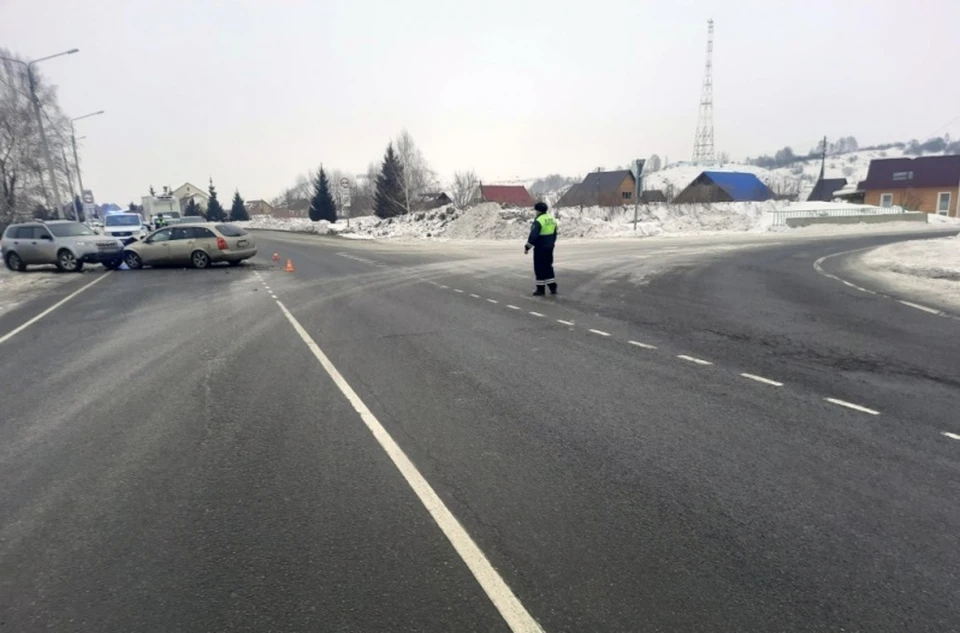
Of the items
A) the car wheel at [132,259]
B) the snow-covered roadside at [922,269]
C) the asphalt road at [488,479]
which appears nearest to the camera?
the asphalt road at [488,479]

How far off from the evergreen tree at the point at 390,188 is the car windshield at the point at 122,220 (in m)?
24.9

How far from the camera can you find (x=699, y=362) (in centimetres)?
660

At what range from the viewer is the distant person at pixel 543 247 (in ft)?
37.5

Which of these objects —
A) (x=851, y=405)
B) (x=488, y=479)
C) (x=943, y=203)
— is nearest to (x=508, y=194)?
(x=943, y=203)

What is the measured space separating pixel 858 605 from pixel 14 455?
19.1ft

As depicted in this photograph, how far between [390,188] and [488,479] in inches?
2080

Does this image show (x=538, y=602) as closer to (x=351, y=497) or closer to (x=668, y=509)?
(x=668, y=509)

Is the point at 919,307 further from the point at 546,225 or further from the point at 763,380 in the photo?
the point at 546,225

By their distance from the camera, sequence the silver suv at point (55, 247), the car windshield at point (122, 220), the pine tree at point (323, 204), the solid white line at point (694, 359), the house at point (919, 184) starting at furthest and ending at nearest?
1. the pine tree at point (323, 204)
2. the house at point (919, 184)
3. the car windshield at point (122, 220)
4. the silver suv at point (55, 247)
5. the solid white line at point (694, 359)

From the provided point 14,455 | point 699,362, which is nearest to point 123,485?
point 14,455

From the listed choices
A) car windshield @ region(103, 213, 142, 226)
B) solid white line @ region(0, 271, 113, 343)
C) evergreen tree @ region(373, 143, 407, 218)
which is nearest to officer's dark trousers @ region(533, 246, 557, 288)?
solid white line @ region(0, 271, 113, 343)

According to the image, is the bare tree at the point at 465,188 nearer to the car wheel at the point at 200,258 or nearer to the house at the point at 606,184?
the house at the point at 606,184

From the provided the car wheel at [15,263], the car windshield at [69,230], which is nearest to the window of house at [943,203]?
the car windshield at [69,230]

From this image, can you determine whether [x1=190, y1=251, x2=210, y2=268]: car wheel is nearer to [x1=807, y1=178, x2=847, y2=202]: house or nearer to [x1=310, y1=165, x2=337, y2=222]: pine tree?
[x1=310, y1=165, x2=337, y2=222]: pine tree
